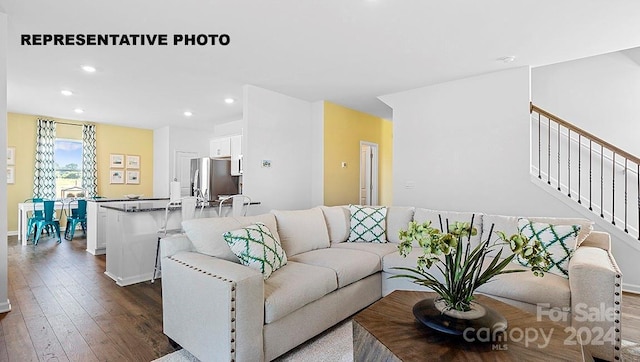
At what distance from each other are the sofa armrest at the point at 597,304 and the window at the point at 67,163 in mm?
8888

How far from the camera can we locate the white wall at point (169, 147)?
8.04 m

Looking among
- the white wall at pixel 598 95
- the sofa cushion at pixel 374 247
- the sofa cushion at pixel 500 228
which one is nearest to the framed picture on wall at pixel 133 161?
the sofa cushion at pixel 374 247

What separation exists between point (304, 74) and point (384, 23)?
1581mm

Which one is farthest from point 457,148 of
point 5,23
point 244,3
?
point 5,23

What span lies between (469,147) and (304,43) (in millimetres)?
2676

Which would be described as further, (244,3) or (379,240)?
(379,240)

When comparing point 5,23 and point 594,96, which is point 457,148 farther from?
point 5,23

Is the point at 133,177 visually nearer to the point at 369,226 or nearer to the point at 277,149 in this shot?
the point at 277,149

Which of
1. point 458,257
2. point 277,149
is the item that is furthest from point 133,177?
point 458,257

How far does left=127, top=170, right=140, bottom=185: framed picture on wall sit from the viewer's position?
8.11 meters

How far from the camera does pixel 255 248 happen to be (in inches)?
89.0

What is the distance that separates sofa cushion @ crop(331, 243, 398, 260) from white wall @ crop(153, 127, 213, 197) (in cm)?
623

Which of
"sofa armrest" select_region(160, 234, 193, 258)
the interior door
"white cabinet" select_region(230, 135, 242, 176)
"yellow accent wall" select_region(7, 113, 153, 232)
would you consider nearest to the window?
"yellow accent wall" select_region(7, 113, 153, 232)

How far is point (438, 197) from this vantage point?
15.1 feet
